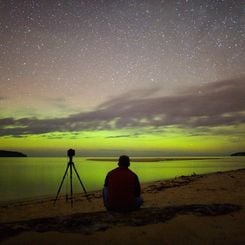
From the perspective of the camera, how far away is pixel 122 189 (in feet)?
23.9

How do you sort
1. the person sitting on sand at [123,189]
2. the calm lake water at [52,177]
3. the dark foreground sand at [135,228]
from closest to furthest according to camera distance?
the dark foreground sand at [135,228]
the person sitting on sand at [123,189]
the calm lake water at [52,177]

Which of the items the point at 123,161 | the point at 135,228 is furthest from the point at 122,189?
the point at 135,228

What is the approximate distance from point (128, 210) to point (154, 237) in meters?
1.81

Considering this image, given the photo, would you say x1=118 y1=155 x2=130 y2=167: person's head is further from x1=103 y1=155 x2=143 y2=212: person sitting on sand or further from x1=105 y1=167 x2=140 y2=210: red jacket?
x1=105 y1=167 x2=140 y2=210: red jacket

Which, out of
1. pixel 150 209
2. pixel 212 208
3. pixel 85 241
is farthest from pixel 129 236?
pixel 212 208

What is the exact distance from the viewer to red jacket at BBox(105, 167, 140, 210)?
720 centimetres

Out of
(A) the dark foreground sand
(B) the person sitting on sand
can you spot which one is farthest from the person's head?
(A) the dark foreground sand

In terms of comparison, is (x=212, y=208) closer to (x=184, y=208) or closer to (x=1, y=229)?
(x=184, y=208)

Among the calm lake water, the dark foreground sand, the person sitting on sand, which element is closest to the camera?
the dark foreground sand

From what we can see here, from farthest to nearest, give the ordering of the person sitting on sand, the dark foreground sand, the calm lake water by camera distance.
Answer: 1. the calm lake water
2. the person sitting on sand
3. the dark foreground sand

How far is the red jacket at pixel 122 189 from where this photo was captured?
23.6 feet

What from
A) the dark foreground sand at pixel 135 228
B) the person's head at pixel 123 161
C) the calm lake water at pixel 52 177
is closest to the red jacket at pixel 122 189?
the person's head at pixel 123 161

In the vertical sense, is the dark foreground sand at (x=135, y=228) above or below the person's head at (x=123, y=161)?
below

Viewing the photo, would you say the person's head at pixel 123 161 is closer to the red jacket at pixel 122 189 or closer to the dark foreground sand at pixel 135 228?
the red jacket at pixel 122 189
